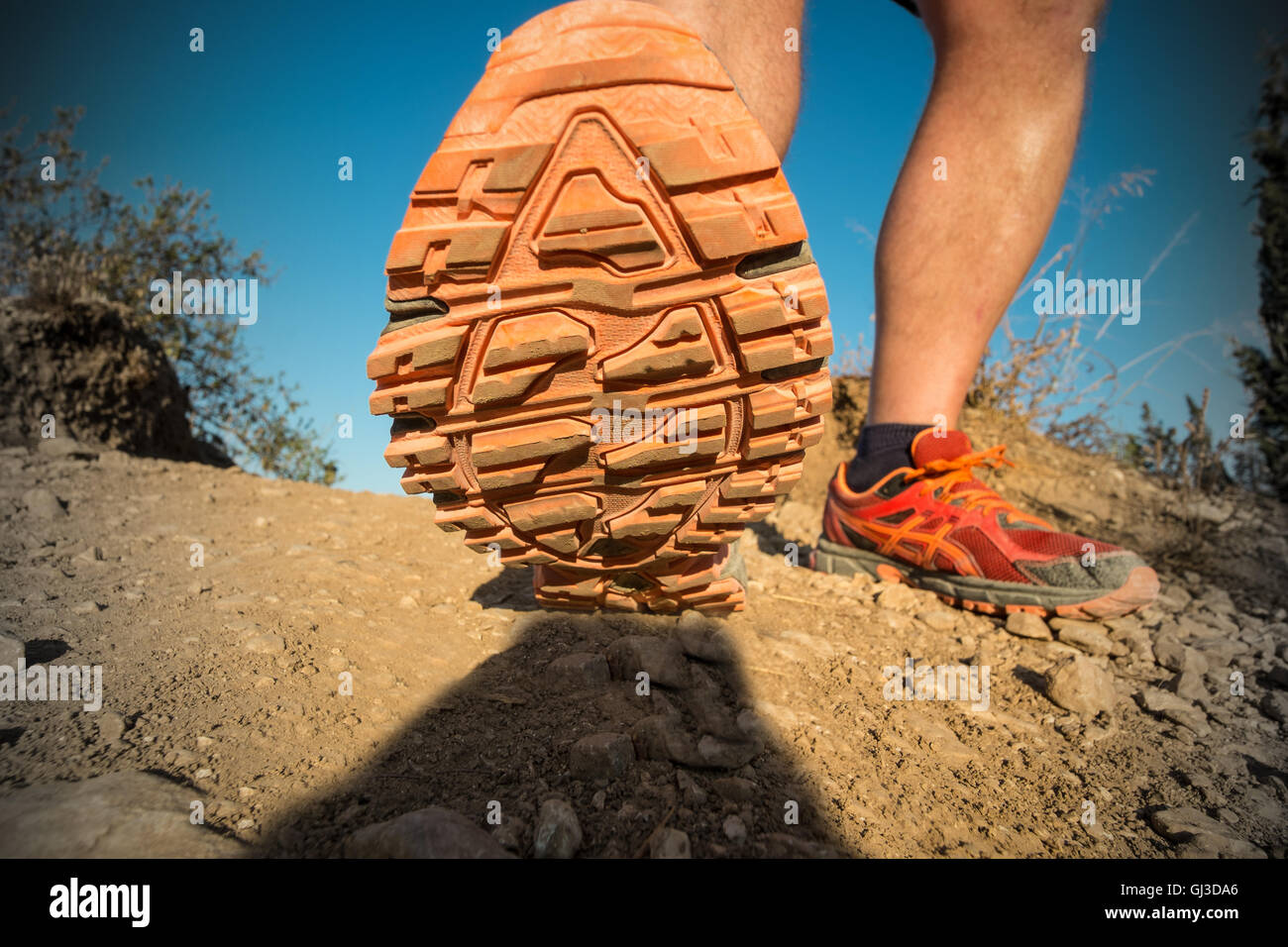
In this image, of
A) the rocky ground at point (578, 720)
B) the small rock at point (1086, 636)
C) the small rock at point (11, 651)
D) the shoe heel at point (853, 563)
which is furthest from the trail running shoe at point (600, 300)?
the small rock at point (1086, 636)

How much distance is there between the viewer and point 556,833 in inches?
→ 35.4

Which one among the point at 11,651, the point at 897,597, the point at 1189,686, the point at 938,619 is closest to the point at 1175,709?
the point at 1189,686

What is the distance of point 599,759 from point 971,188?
173 centimetres

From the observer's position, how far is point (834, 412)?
13.6 ft

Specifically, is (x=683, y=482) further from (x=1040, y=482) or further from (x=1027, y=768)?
(x=1040, y=482)

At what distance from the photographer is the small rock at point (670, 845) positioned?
2.94 feet

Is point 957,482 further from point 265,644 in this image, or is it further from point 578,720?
point 265,644

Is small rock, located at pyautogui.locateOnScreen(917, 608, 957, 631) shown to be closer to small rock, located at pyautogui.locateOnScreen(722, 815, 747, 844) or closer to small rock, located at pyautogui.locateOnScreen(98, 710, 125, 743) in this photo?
small rock, located at pyautogui.locateOnScreen(722, 815, 747, 844)

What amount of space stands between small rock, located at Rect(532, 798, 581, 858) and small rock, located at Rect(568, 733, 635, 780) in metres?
0.11

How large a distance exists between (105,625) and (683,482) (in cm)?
119

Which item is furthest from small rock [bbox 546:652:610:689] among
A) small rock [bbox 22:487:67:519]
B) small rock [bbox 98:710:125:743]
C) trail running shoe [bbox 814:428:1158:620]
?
small rock [bbox 22:487:67:519]

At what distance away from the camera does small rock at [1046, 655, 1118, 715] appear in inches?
57.2
